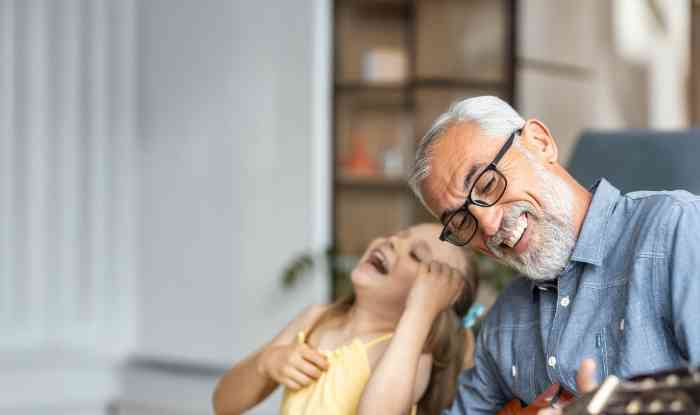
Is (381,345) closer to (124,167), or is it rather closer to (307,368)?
(307,368)

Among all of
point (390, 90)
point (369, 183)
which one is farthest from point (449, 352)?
point (390, 90)

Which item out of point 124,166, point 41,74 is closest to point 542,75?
point 124,166

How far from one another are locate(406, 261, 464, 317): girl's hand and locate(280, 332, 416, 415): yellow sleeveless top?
0.19 meters

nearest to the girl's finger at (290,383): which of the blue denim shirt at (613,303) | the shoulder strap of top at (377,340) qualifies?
the shoulder strap of top at (377,340)

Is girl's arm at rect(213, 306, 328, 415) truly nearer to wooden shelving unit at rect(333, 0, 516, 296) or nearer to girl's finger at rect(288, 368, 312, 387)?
girl's finger at rect(288, 368, 312, 387)

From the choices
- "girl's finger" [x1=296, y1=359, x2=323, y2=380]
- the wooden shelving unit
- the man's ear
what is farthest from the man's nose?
the wooden shelving unit

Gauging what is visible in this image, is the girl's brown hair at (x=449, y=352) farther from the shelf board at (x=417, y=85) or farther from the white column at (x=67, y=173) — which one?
the white column at (x=67, y=173)

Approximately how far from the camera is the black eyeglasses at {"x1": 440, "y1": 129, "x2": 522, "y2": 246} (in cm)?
138

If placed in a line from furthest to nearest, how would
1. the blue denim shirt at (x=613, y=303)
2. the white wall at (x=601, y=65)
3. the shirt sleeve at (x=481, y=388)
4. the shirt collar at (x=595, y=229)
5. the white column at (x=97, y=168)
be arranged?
1. the white column at (x=97, y=168)
2. the white wall at (x=601, y=65)
3. the shirt sleeve at (x=481, y=388)
4. the shirt collar at (x=595, y=229)
5. the blue denim shirt at (x=613, y=303)

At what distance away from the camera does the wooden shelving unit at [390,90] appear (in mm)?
3871

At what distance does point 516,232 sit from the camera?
139 cm

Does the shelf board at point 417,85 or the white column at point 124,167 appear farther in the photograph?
the white column at point 124,167

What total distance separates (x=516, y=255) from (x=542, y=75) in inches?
100

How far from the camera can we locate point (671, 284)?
125 centimetres
